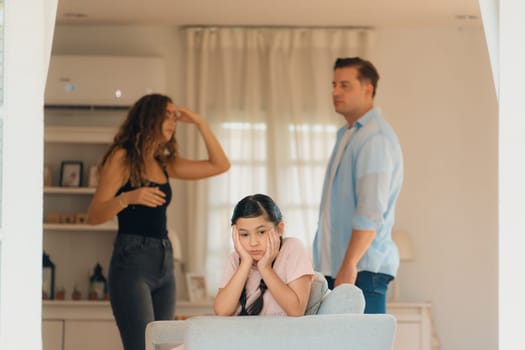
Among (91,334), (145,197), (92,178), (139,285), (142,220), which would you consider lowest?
(91,334)

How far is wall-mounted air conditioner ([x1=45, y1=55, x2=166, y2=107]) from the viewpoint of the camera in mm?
7422

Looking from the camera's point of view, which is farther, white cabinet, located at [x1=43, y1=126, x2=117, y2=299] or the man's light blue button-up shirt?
white cabinet, located at [x1=43, y1=126, x2=117, y2=299]

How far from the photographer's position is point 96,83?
7426 millimetres

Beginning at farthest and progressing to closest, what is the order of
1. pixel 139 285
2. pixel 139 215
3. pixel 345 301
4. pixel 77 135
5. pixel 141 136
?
pixel 77 135
pixel 141 136
pixel 139 215
pixel 139 285
pixel 345 301

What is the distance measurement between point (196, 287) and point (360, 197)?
3.02 metres

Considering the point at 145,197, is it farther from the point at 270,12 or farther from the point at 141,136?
the point at 270,12

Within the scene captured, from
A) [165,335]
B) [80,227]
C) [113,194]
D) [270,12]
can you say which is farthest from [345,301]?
[80,227]

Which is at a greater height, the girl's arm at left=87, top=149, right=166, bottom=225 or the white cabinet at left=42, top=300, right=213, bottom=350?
the girl's arm at left=87, top=149, right=166, bottom=225

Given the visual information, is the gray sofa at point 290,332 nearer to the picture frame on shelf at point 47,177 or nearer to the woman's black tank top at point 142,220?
the woman's black tank top at point 142,220

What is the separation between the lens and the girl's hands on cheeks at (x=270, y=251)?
3408 mm

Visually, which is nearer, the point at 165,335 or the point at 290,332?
the point at 290,332

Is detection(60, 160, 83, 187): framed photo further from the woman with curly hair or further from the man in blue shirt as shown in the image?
the man in blue shirt

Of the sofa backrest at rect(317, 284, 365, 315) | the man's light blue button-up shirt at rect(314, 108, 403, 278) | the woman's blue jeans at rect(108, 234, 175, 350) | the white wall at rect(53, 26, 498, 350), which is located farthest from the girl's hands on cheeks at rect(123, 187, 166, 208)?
the white wall at rect(53, 26, 498, 350)

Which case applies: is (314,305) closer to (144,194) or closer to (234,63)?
(144,194)
